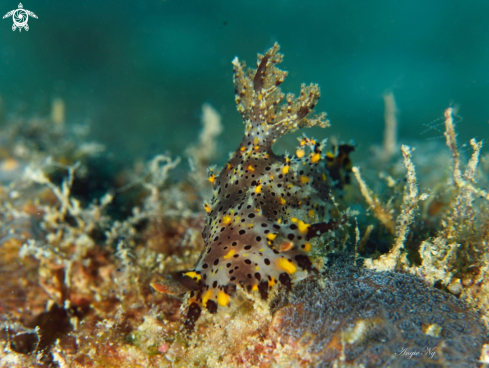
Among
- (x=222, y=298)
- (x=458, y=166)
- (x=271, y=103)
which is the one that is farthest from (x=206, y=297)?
(x=458, y=166)

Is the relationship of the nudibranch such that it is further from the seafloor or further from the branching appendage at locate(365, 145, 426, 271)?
the branching appendage at locate(365, 145, 426, 271)

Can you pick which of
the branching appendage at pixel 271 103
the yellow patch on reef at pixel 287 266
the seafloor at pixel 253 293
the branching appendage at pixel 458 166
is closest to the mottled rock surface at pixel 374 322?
the seafloor at pixel 253 293

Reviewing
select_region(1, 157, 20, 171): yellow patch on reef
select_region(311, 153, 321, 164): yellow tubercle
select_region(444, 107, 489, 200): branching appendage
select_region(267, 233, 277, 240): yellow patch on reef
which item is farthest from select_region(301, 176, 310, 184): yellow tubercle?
select_region(1, 157, 20, 171): yellow patch on reef

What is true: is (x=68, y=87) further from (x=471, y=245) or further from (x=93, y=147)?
(x=471, y=245)

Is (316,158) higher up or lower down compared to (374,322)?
higher up

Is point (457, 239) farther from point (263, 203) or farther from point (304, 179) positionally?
point (263, 203)

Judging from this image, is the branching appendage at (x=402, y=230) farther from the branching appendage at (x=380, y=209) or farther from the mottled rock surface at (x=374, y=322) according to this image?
the branching appendage at (x=380, y=209)
